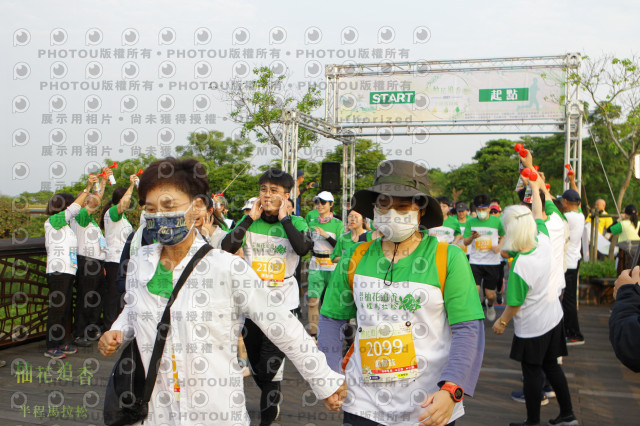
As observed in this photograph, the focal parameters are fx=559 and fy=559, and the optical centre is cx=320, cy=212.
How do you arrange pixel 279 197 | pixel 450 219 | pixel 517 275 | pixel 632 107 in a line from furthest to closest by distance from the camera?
1. pixel 632 107
2. pixel 450 219
3. pixel 279 197
4. pixel 517 275

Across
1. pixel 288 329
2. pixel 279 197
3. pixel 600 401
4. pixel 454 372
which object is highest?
pixel 279 197

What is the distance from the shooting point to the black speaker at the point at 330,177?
1516 centimetres

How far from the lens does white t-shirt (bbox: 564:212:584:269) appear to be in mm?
7926

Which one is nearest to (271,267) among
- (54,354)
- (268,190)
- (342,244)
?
(268,190)

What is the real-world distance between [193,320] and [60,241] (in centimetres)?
528

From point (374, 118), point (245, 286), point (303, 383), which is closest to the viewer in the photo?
point (245, 286)

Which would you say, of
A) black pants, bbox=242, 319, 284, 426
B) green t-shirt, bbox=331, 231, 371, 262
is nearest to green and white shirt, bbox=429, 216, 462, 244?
green t-shirt, bbox=331, 231, 371, 262

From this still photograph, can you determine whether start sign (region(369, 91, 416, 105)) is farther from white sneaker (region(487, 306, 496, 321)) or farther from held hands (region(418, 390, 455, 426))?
held hands (region(418, 390, 455, 426))

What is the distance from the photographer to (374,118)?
1716cm

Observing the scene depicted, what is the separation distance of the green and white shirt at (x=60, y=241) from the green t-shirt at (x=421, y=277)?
4882 mm

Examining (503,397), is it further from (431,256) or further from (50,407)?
(50,407)

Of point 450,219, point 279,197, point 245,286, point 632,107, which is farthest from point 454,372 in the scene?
point 632,107

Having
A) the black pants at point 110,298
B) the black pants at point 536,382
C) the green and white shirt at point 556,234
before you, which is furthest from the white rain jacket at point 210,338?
the black pants at point 110,298

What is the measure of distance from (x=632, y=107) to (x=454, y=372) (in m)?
13.3
